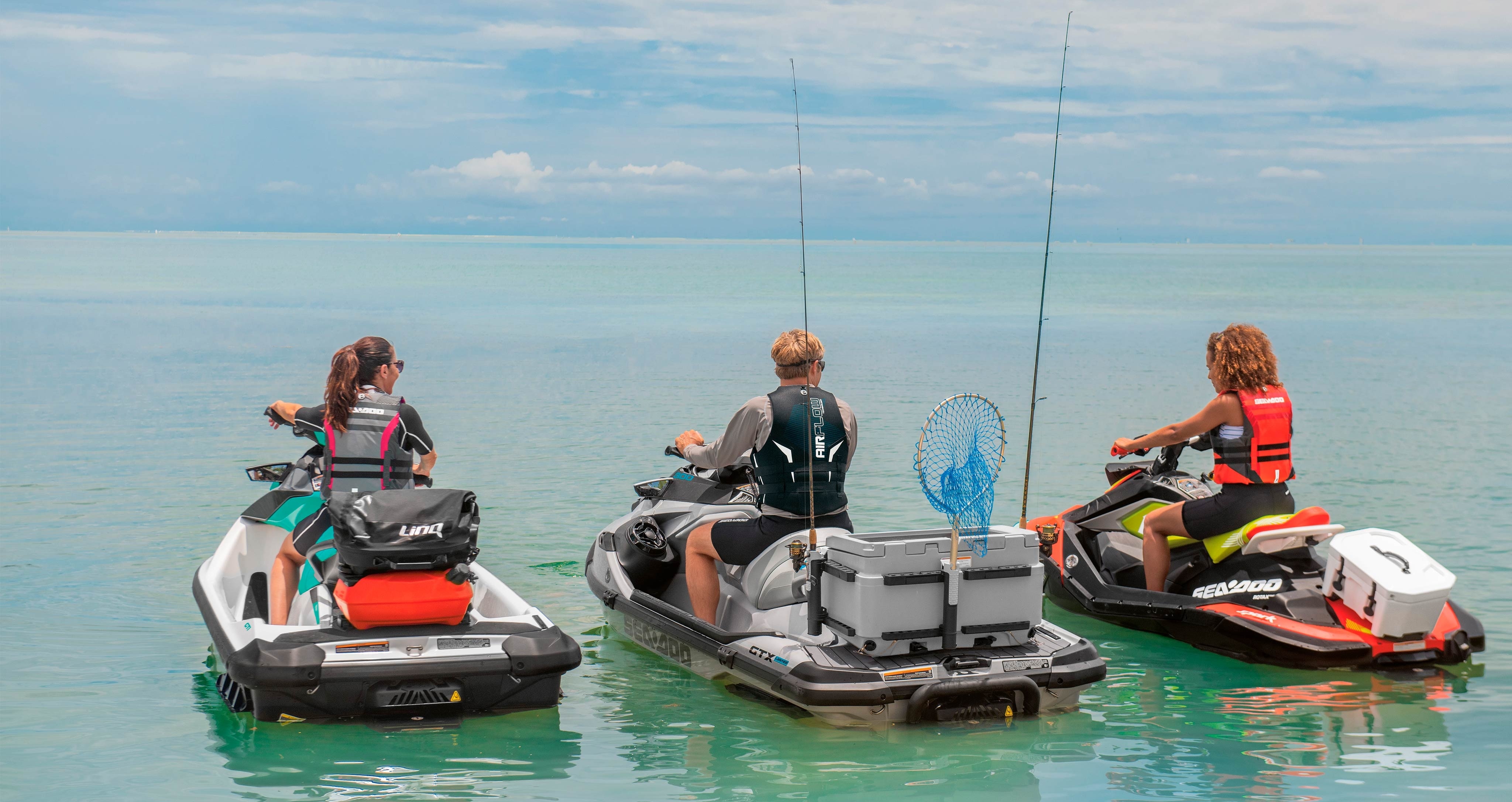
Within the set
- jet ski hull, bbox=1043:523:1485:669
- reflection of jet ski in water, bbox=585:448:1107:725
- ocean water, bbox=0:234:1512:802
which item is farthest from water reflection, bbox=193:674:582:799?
jet ski hull, bbox=1043:523:1485:669

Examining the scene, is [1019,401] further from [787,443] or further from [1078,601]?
[787,443]

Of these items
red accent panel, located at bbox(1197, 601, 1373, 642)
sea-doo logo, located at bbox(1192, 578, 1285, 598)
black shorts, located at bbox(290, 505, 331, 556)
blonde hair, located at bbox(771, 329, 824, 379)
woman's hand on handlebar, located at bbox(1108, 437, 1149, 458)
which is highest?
blonde hair, located at bbox(771, 329, 824, 379)

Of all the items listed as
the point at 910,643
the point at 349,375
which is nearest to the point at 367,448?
the point at 349,375

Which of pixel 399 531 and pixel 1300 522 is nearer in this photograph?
pixel 399 531

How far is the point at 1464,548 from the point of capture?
31.4 feet

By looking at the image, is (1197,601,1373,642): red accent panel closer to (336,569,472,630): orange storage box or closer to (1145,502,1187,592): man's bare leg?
(1145,502,1187,592): man's bare leg

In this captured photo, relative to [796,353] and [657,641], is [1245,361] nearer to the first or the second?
[796,353]

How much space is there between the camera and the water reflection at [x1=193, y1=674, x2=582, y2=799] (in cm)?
499

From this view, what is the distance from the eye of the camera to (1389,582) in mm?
6102

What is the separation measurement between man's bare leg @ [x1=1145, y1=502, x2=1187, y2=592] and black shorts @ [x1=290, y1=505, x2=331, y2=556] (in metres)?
3.92

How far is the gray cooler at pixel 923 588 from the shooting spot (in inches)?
208

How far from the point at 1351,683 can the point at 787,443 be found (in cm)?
269

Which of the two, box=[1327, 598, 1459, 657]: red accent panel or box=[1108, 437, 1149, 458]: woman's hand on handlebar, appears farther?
box=[1108, 437, 1149, 458]: woman's hand on handlebar

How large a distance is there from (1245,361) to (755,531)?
2516mm
